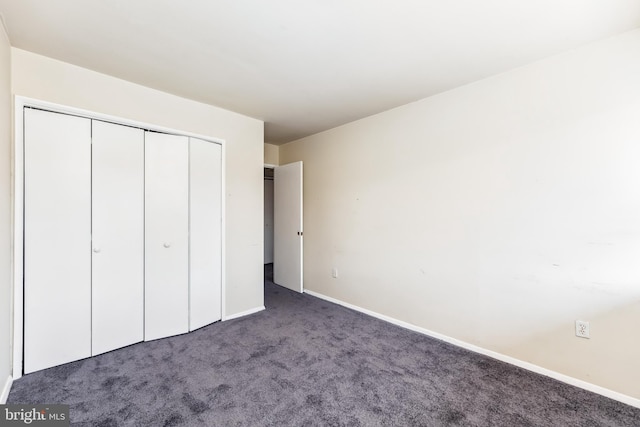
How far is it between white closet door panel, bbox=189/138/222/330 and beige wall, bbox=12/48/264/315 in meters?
0.13

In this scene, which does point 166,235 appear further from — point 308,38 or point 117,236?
point 308,38

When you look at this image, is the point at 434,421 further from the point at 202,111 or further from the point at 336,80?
the point at 202,111

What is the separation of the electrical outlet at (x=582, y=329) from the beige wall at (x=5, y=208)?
3.86 meters

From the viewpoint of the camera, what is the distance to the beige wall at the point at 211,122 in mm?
2059

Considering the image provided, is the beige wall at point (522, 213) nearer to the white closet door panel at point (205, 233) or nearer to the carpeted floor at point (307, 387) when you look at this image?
the carpeted floor at point (307, 387)

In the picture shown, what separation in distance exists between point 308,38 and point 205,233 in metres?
2.14

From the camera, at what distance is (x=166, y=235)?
266 centimetres

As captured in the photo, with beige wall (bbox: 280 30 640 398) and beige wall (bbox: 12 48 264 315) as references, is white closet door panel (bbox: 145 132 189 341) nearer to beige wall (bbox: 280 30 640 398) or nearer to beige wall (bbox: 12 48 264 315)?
beige wall (bbox: 12 48 264 315)

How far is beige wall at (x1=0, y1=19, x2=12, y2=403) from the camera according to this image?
1.70 metres

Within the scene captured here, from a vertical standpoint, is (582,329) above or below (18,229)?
below

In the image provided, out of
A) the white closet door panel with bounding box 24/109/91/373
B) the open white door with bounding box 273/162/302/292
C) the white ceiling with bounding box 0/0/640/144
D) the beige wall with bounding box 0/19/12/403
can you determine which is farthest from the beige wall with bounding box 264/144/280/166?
the beige wall with bounding box 0/19/12/403
